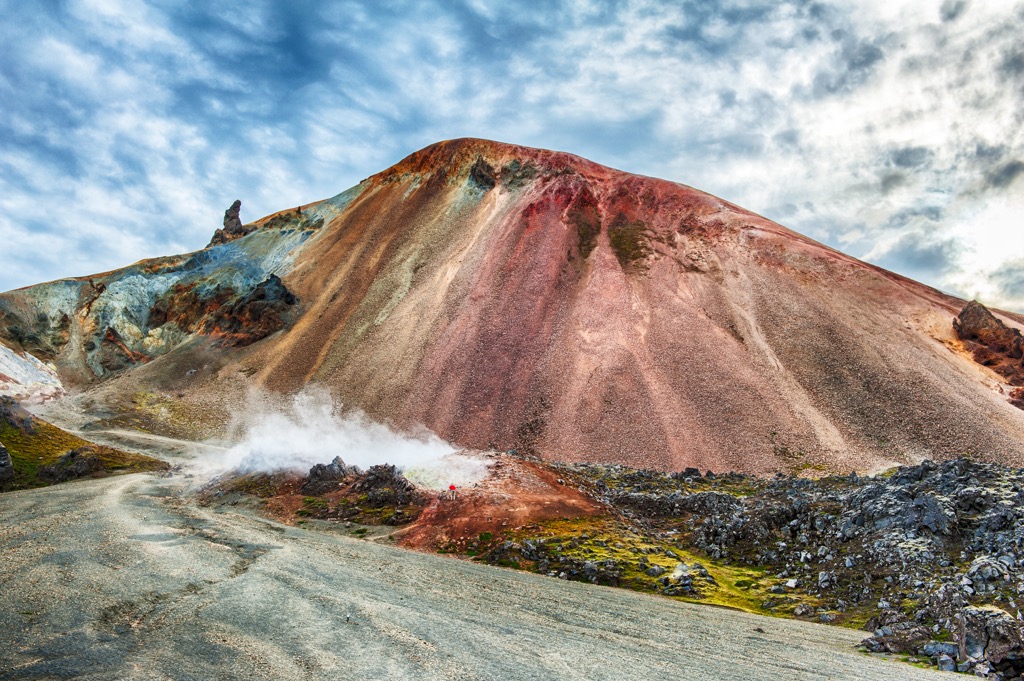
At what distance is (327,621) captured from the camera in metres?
13.1

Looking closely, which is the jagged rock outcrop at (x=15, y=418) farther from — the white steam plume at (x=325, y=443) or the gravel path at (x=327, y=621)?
the gravel path at (x=327, y=621)

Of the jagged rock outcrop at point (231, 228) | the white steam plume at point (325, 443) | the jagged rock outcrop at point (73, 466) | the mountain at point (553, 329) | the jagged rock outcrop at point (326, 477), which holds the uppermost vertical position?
the jagged rock outcrop at point (231, 228)

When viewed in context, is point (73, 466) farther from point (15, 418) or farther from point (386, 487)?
point (386, 487)

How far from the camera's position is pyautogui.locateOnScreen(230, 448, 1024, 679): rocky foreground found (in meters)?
15.2

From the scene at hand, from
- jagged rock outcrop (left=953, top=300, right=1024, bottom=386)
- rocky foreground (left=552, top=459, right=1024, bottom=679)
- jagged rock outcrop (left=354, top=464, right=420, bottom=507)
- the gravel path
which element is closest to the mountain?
jagged rock outcrop (left=953, top=300, right=1024, bottom=386)

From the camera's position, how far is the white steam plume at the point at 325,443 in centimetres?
3256

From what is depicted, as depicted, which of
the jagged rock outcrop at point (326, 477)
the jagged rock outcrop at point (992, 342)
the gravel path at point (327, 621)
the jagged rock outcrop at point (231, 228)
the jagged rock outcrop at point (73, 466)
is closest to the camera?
the gravel path at point (327, 621)

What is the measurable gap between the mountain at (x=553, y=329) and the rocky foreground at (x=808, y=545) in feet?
55.0

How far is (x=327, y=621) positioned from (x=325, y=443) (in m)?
30.9

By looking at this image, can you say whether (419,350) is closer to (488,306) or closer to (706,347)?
(488,306)

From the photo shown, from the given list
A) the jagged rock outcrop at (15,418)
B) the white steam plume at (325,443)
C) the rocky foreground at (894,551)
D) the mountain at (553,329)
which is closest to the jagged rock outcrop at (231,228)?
the mountain at (553,329)

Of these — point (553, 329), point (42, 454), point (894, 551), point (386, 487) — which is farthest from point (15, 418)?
point (894, 551)

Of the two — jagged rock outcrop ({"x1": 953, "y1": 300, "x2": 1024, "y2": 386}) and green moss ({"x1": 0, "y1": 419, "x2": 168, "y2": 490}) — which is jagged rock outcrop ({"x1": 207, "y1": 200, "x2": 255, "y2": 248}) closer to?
green moss ({"x1": 0, "y1": 419, "x2": 168, "y2": 490})

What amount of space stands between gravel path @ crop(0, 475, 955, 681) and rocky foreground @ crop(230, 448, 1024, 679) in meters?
1.54
